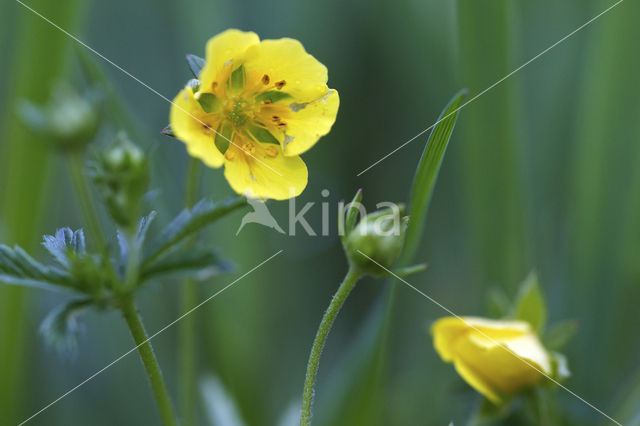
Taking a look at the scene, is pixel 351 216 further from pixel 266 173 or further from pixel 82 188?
pixel 82 188

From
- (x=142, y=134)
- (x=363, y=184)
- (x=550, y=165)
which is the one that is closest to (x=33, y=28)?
(x=142, y=134)

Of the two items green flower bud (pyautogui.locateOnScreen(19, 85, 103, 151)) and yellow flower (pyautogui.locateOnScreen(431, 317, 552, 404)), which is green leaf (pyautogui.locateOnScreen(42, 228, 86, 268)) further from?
yellow flower (pyautogui.locateOnScreen(431, 317, 552, 404))

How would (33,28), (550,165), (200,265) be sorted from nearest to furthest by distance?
1. (200,265)
2. (33,28)
3. (550,165)

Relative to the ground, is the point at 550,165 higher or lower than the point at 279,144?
lower

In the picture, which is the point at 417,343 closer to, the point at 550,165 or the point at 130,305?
the point at 550,165

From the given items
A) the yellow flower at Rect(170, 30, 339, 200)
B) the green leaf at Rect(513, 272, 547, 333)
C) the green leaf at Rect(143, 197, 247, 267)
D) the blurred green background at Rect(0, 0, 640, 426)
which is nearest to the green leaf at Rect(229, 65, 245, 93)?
the yellow flower at Rect(170, 30, 339, 200)

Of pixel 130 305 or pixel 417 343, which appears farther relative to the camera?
pixel 417 343

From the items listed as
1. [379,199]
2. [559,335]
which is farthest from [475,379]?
[379,199]
